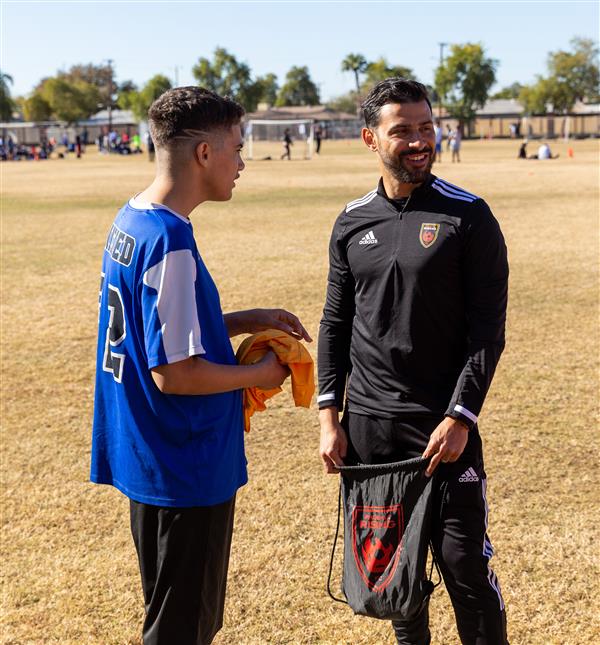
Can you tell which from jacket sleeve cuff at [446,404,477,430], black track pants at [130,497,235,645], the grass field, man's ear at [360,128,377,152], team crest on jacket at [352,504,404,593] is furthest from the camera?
the grass field

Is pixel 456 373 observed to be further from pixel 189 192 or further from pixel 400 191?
pixel 189 192

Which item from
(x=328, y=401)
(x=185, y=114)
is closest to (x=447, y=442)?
(x=328, y=401)

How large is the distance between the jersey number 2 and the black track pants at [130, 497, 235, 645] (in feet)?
1.49

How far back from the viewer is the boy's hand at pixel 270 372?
2574 mm

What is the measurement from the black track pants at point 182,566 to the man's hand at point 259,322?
62cm

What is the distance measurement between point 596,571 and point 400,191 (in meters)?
2.26

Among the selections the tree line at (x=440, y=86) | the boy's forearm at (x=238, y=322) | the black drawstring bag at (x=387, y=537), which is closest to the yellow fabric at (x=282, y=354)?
the boy's forearm at (x=238, y=322)

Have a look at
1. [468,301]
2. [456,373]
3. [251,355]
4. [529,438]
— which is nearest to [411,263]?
[468,301]

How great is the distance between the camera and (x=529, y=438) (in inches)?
224

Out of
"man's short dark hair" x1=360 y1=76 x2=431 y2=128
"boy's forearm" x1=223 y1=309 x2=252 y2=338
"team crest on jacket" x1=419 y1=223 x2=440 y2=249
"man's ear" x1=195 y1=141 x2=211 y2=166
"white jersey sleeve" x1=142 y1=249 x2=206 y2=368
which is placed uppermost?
"man's short dark hair" x1=360 y1=76 x2=431 y2=128

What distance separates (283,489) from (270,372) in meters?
2.55

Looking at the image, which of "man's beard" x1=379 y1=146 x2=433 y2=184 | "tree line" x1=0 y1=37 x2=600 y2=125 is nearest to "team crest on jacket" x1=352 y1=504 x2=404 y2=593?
"man's beard" x1=379 y1=146 x2=433 y2=184

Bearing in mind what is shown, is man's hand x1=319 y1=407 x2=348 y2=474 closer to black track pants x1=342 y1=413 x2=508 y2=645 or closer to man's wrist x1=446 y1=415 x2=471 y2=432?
black track pants x1=342 y1=413 x2=508 y2=645

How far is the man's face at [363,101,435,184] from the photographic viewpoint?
2979 mm
